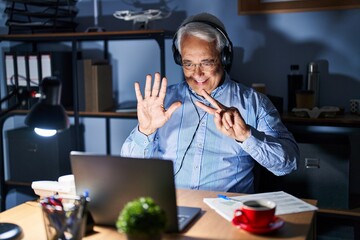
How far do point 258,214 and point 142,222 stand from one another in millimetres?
376

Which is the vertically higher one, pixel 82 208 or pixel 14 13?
pixel 14 13

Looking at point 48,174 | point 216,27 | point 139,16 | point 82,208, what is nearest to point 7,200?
point 48,174

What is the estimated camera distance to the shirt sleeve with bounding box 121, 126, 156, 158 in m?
1.79

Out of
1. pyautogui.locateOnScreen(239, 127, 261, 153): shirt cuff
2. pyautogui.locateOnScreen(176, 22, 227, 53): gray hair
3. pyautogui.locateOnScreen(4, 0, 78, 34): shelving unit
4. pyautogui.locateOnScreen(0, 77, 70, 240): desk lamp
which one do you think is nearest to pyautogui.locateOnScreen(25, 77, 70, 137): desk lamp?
pyautogui.locateOnScreen(0, 77, 70, 240): desk lamp

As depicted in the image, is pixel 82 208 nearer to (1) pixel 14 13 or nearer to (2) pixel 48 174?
(2) pixel 48 174

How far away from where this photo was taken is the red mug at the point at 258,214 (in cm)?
121

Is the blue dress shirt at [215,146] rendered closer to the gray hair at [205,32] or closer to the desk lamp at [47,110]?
the gray hair at [205,32]

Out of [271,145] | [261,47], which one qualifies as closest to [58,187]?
[271,145]

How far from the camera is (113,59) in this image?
116 inches

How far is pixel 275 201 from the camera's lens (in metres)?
1.47

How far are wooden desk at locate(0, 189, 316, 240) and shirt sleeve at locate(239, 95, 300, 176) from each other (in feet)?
0.92

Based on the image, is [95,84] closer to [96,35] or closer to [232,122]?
[96,35]

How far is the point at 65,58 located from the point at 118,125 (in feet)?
1.79

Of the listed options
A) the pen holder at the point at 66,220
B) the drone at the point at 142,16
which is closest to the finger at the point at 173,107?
the pen holder at the point at 66,220
